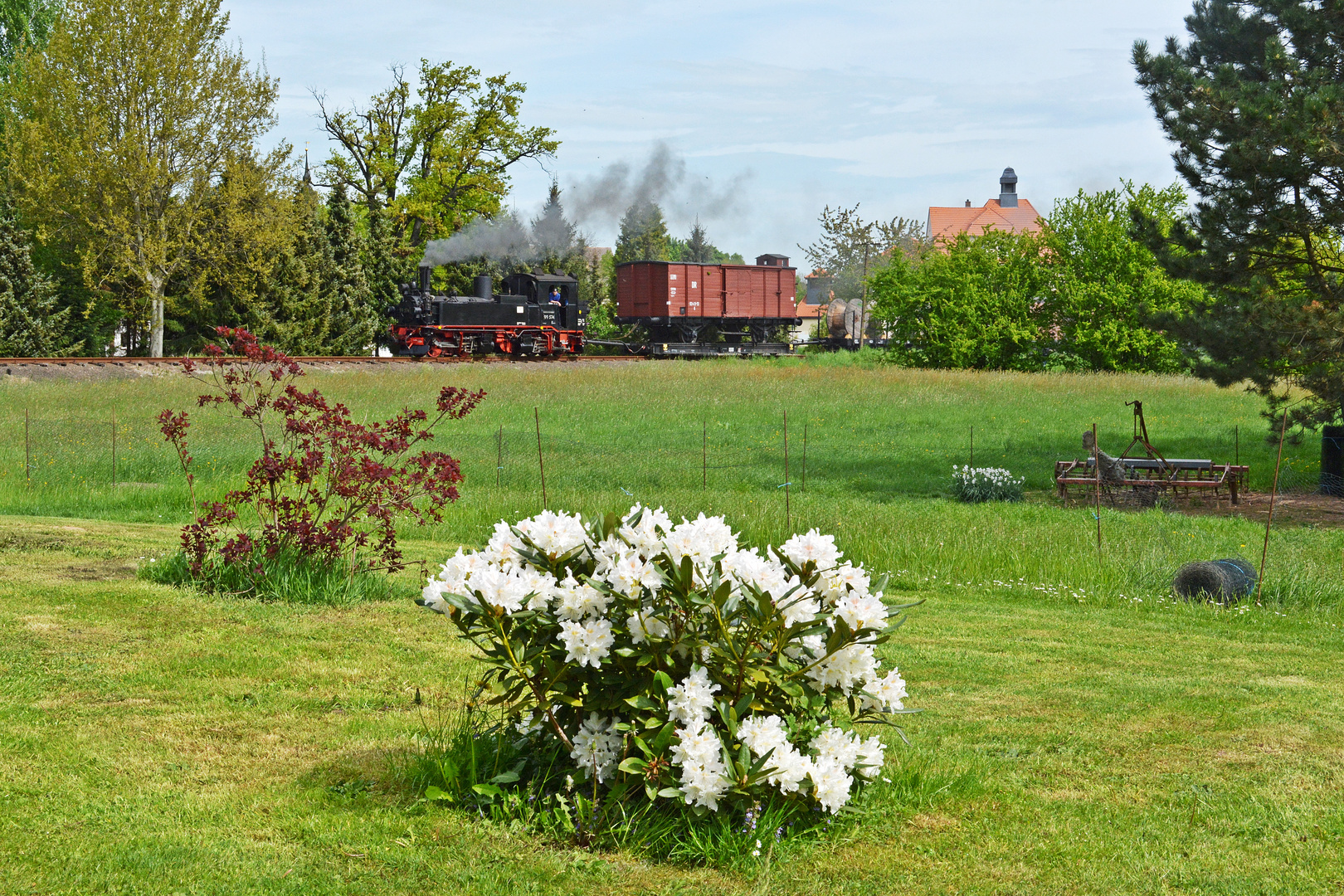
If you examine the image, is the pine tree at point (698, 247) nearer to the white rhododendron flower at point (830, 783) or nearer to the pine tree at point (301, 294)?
the pine tree at point (301, 294)

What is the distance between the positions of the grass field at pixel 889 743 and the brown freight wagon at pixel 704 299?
99.7 ft

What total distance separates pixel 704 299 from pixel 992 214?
142 feet

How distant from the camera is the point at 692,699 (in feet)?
12.5

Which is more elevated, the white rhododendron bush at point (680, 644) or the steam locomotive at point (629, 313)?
the steam locomotive at point (629, 313)

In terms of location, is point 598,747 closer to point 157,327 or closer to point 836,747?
point 836,747

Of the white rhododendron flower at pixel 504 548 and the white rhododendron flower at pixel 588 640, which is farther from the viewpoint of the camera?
the white rhododendron flower at pixel 504 548

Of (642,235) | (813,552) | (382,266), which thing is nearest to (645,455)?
(813,552)

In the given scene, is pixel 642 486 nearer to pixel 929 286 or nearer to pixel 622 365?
pixel 622 365

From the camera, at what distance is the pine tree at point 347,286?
3897 cm

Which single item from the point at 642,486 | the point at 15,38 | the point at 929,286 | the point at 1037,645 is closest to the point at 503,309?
the point at 929,286

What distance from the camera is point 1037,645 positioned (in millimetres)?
7570

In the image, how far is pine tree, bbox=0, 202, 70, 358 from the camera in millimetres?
32625

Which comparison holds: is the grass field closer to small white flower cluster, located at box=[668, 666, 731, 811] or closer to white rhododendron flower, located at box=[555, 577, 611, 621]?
small white flower cluster, located at box=[668, 666, 731, 811]

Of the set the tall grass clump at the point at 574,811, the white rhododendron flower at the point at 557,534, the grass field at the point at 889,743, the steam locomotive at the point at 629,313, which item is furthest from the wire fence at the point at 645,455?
the steam locomotive at the point at 629,313
